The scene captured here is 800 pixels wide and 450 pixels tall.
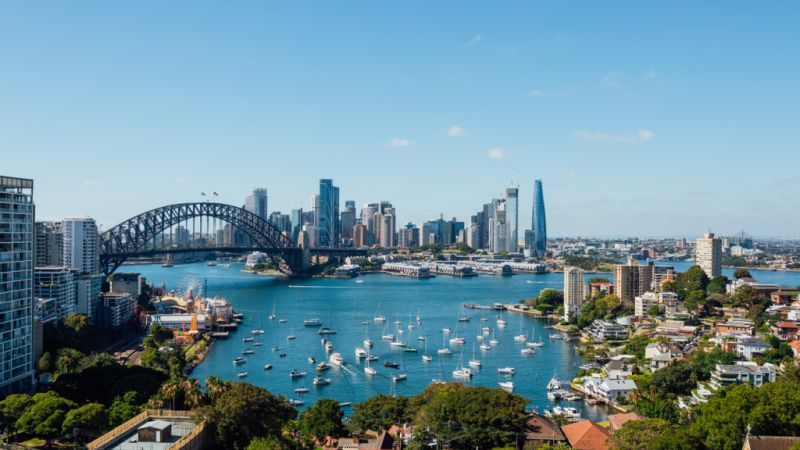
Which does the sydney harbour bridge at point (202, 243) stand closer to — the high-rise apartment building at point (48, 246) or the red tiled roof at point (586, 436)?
the high-rise apartment building at point (48, 246)

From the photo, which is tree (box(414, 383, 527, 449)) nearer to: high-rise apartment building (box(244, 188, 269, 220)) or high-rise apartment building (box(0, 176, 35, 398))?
high-rise apartment building (box(0, 176, 35, 398))

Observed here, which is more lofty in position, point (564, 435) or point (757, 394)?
point (757, 394)

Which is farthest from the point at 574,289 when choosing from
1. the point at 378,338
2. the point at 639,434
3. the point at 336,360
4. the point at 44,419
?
the point at 44,419

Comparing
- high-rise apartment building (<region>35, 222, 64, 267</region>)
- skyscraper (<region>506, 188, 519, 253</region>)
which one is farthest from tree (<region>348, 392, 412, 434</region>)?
skyscraper (<region>506, 188, 519, 253</region>)

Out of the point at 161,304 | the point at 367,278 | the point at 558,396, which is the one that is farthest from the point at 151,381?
the point at 367,278

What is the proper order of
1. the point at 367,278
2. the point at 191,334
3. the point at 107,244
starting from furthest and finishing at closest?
the point at 367,278 < the point at 107,244 < the point at 191,334

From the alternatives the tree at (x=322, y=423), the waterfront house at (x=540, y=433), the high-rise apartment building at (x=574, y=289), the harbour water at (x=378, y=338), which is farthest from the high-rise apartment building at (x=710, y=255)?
the tree at (x=322, y=423)

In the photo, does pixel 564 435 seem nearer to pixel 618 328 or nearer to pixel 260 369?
pixel 260 369
